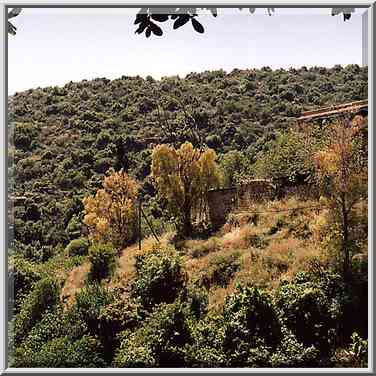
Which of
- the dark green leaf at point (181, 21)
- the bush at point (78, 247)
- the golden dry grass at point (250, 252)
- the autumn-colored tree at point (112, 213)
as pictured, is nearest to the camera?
the dark green leaf at point (181, 21)

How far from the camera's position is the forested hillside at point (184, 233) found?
3975 mm

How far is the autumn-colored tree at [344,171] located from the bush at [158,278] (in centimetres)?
148

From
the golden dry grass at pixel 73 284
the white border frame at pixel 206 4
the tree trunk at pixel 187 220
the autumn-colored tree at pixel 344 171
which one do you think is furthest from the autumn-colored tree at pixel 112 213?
the white border frame at pixel 206 4

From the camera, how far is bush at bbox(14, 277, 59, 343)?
4.16m

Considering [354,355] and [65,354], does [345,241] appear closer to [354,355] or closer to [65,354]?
[354,355]

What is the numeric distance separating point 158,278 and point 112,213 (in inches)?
40.6

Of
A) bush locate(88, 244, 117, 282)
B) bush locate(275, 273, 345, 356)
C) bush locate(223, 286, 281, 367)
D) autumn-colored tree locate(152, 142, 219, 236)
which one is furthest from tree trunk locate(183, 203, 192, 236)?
bush locate(275, 273, 345, 356)

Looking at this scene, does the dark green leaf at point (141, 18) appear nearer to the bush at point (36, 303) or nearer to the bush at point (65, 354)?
the bush at point (65, 354)

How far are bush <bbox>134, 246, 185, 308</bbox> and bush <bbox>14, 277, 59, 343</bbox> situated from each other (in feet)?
2.42

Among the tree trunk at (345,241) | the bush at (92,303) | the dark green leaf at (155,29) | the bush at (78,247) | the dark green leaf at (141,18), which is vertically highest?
the dark green leaf at (141,18)

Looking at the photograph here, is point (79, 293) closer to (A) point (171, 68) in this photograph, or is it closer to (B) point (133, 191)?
(B) point (133, 191)

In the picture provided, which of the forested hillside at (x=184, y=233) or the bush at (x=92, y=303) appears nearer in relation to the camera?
the forested hillside at (x=184, y=233)

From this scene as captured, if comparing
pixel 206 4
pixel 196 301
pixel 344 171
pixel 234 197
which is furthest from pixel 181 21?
pixel 234 197

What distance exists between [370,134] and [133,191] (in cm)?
394
